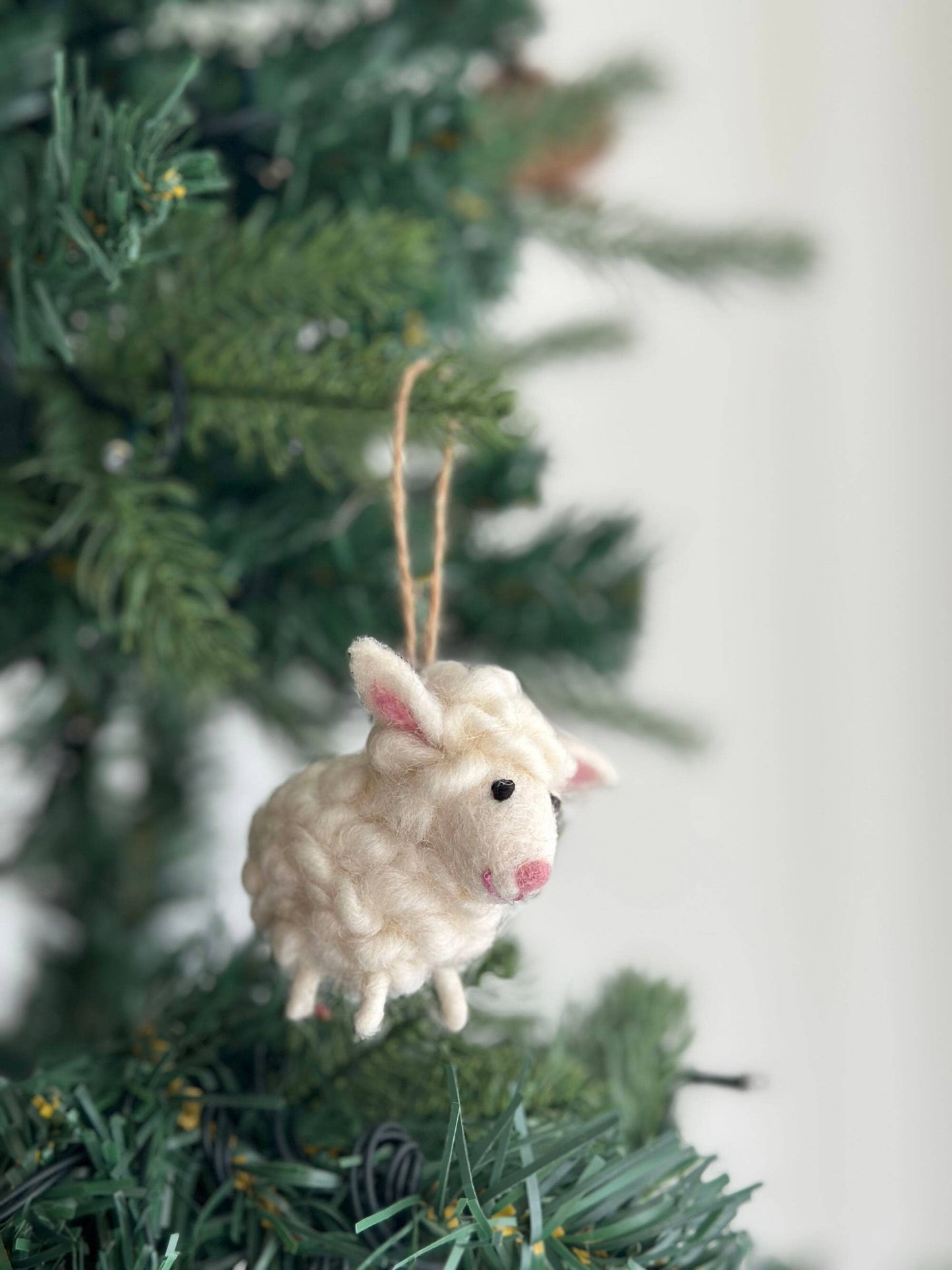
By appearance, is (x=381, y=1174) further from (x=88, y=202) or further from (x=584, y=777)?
(x=88, y=202)

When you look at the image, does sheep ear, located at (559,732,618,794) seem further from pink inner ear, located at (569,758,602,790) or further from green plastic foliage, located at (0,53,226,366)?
green plastic foliage, located at (0,53,226,366)

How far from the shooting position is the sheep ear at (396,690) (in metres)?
0.24

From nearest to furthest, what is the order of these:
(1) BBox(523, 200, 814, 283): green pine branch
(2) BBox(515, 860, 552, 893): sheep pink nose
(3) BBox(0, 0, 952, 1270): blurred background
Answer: (2) BBox(515, 860, 552, 893): sheep pink nose
(1) BBox(523, 200, 814, 283): green pine branch
(3) BBox(0, 0, 952, 1270): blurred background

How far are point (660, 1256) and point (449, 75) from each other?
1.18 feet

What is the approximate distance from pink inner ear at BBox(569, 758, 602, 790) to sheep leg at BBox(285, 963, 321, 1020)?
7 cm

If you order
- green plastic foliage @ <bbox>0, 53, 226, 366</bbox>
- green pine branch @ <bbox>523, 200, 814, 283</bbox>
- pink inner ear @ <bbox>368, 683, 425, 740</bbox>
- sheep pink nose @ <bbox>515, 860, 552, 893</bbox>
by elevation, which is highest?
green pine branch @ <bbox>523, 200, 814, 283</bbox>

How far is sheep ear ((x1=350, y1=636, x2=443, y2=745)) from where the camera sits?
24 cm

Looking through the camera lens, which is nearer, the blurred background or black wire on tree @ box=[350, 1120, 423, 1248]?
black wire on tree @ box=[350, 1120, 423, 1248]

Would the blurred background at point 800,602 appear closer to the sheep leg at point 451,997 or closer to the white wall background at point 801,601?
the white wall background at point 801,601

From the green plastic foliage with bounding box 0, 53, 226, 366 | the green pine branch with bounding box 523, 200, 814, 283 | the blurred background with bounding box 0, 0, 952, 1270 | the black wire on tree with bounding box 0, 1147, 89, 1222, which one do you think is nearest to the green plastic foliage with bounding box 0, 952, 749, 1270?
the black wire on tree with bounding box 0, 1147, 89, 1222

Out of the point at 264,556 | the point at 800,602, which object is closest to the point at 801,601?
the point at 800,602

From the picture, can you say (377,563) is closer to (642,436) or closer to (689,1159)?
(689,1159)

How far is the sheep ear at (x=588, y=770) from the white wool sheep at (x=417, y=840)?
0.6 inches

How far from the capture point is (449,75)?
1.26ft
